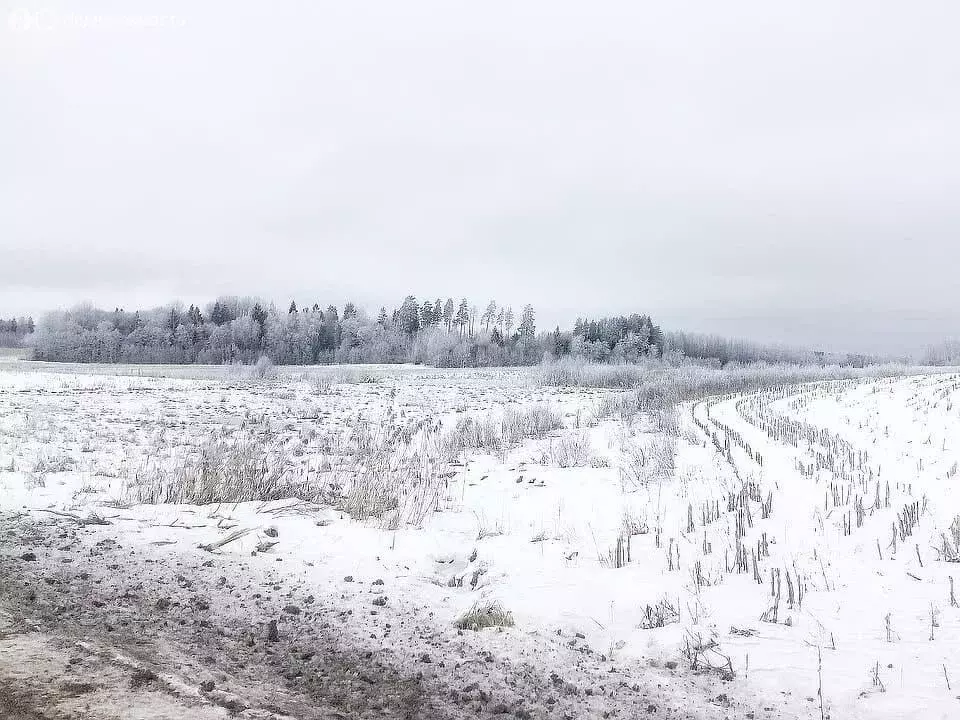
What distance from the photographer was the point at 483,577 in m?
6.09

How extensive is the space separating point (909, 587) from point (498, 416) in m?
17.4

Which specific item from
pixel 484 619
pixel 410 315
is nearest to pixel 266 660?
pixel 484 619

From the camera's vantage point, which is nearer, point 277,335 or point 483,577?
point 483,577

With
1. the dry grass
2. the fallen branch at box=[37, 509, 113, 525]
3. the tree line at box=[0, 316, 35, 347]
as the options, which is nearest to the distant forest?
the tree line at box=[0, 316, 35, 347]

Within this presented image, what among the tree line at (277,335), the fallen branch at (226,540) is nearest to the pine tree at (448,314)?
the tree line at (277,335)

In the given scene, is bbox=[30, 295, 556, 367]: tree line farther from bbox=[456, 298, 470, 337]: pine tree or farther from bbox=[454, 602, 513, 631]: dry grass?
bbox=[454, 602, 513, 631]: dry grass

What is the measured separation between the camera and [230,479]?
9578mm

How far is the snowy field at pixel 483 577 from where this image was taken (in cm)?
374

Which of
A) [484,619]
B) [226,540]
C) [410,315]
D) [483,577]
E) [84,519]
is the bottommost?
[483,577]

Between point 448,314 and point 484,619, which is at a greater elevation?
point 448,314

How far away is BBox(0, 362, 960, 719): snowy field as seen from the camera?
147 inches

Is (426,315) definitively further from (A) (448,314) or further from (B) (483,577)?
(B) (483,577)

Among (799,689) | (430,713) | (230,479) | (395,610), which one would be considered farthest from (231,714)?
(230,479)

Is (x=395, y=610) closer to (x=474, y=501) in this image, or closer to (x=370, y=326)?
(x=474, y=501)
